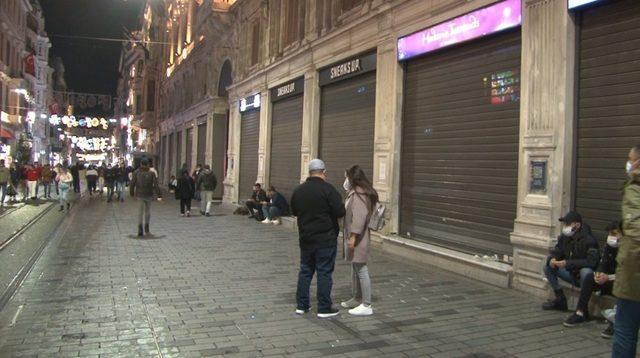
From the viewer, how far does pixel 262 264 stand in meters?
9.41

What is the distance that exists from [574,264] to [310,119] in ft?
31.7

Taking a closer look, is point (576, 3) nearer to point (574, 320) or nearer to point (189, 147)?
point (574, 320)

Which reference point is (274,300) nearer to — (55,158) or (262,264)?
(262,264)

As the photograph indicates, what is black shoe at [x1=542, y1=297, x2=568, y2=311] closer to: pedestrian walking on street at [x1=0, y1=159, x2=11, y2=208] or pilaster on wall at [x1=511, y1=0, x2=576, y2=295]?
pilaster on wall at [x1=511, y1=0, x2=576, y2=295]

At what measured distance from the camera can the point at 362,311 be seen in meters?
6.27

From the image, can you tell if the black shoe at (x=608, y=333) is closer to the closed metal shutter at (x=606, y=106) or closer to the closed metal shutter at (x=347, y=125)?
the closed metal shutter at (x=606, y=106)

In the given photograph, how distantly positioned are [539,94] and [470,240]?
2699 millimetres

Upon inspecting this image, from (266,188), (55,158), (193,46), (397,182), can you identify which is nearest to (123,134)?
(55,158)

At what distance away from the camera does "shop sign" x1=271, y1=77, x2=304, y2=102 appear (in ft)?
52.5

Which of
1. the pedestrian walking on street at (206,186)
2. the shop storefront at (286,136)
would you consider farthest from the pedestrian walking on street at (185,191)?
the shop storefront at (286,136)

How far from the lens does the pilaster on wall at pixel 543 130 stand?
7.14 metres

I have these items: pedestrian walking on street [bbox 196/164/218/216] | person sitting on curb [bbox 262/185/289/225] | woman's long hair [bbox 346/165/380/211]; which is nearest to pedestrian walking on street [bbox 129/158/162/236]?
→ person sitting on curb [bbox 262/185/289/225]

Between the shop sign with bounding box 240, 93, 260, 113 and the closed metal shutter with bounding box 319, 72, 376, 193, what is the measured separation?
17.3 feet

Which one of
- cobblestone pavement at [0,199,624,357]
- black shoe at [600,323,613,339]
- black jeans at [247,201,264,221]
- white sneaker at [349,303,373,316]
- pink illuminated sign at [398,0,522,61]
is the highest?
pink illuminated sign at [398,0,522,61]
